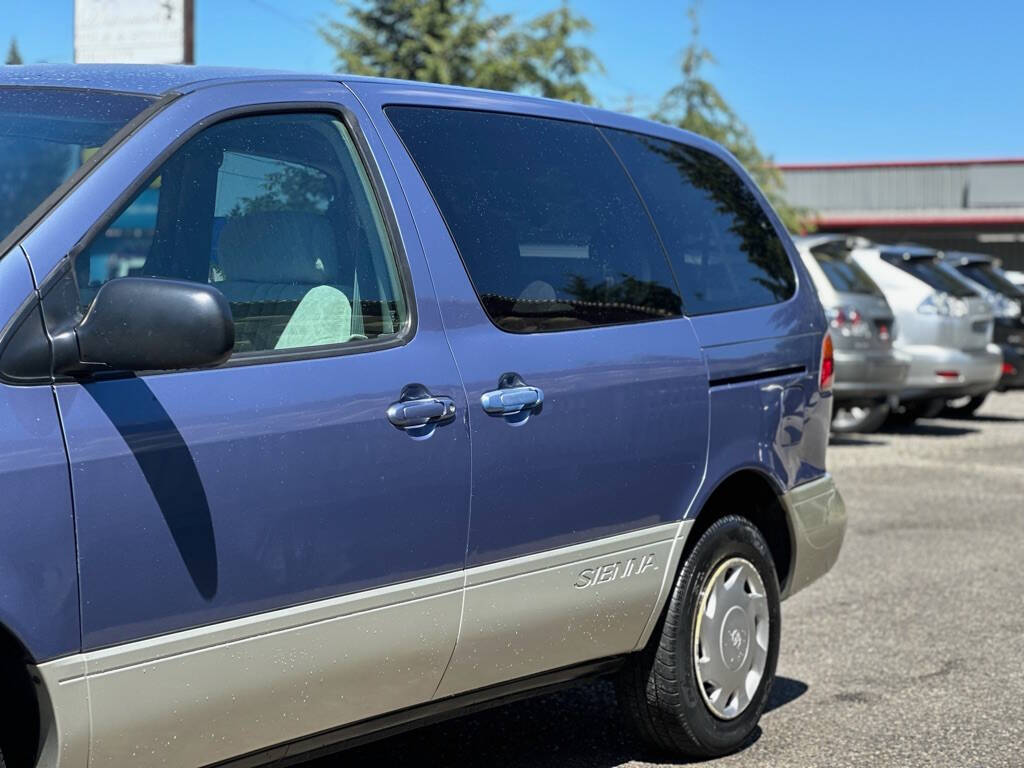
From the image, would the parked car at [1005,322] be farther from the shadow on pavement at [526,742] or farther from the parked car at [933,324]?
Result: the shadow on pavement at [526,742]

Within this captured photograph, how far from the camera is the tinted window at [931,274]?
1485 cm

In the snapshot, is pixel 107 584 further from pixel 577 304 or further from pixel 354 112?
pixel 577 304

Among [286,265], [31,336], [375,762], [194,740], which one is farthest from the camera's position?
[375,762]

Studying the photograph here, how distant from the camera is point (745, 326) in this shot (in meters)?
4.96

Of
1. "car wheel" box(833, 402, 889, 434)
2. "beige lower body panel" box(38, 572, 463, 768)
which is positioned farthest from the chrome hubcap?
"car wheel" box(833, 402, 889, 434)

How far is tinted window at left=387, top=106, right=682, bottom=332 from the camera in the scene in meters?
3.94

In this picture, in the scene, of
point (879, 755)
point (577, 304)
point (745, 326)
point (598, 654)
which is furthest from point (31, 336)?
point (879, 755)

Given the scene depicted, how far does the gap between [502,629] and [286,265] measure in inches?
41.2

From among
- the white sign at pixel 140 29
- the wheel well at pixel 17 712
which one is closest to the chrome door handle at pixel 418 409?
the wheel well at pixel 17 712

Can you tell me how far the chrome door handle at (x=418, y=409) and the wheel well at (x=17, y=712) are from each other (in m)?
0.96

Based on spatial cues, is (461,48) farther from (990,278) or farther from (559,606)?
(559,606)

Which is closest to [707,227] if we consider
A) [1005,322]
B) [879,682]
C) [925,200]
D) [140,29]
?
[879,682]

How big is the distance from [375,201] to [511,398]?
0.57 metres

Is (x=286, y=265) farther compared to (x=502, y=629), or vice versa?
(x=502, y=629)
